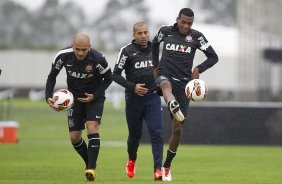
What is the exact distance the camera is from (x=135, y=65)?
1550 cm

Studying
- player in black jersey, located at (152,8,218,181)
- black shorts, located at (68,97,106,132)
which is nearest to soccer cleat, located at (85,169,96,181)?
black shorts, located at (68,97,106,132)

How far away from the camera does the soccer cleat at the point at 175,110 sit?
14398mm

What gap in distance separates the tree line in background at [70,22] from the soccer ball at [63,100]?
69.7m

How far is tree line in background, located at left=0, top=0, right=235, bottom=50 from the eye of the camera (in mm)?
87688

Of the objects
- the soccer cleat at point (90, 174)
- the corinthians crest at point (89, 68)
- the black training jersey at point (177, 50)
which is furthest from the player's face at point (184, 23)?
the soccer cleat at point (90, 174)

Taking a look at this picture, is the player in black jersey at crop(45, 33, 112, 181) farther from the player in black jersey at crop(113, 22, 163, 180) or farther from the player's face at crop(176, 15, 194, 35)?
the player's face at crop(176, 15, 194, 35)

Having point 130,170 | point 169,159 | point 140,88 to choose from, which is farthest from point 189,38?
point 130,170

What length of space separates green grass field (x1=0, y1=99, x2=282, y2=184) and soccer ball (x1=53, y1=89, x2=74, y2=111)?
45.5 inches

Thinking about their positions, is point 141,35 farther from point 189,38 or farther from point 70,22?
point 70,22

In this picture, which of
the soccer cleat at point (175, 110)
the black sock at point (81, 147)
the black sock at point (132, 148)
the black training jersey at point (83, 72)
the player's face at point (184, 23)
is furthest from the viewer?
the black sock at point (132, 148)

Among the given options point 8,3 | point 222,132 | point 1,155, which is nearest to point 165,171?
point 1,155

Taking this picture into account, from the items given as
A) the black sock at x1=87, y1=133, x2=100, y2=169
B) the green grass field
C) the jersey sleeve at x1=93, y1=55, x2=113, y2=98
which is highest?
the jersey sleeve at x1=93, y1=55, x2=113, y2=98

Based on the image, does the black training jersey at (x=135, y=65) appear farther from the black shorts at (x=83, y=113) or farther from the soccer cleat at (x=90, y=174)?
the soccer cleat at (x=90, y=174)

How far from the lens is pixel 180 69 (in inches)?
598
